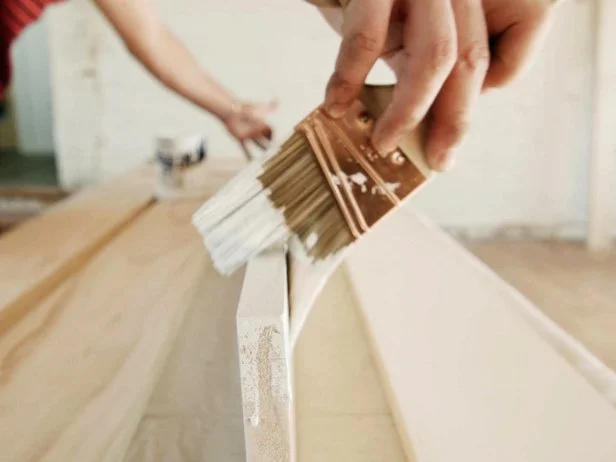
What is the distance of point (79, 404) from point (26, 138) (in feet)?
7.94

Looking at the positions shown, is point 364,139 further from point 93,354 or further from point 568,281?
point 568,281

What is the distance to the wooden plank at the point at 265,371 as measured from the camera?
1.11 feet

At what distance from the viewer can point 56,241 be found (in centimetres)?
88

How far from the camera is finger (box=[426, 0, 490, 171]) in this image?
1.38 ft

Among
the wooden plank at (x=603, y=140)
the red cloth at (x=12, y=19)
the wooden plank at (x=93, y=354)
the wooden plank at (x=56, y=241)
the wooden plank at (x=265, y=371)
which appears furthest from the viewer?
the wooden plank at (x=603, y=140)

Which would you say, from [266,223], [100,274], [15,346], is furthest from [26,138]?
[266,223]

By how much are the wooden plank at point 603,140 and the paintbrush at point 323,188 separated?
1968 millimetres

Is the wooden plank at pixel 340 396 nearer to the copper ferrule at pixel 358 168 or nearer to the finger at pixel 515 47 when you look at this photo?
the copper ferrule at pixel 358 168

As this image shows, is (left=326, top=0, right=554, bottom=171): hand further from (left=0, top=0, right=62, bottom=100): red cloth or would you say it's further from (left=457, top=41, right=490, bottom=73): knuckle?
(left=0, top=0, right=62, bottom=100): red cloth

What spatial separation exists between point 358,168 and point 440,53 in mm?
92

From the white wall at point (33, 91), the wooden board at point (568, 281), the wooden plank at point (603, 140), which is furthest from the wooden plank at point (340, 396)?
the white wall at point (33, 91)

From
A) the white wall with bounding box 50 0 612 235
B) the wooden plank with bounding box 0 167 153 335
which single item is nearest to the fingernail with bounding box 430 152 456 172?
the wooden plank with bounding box 0 167 153 335

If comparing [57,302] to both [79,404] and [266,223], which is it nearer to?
[79,404]

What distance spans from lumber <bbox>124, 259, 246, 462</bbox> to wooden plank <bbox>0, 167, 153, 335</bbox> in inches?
7.1
